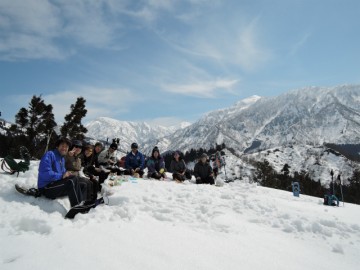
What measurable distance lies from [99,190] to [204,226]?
11.9ft

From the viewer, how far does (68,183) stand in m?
6.57

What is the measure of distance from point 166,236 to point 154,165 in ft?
26.4

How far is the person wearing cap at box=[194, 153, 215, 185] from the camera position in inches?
541

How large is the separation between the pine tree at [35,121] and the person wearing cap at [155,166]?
58.2ft

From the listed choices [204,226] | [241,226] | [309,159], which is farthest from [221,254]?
[309,159]

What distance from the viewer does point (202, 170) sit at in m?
13.9

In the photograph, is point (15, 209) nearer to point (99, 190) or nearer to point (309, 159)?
point (99, 190)

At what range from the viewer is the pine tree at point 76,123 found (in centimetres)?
3063

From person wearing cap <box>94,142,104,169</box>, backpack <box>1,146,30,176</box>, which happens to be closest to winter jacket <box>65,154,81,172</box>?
backpack <box>1,146,30,176</box>

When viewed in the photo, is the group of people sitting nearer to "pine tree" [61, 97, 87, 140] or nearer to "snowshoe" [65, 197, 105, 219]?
"snowshoe" [65, 197, 105, 219]

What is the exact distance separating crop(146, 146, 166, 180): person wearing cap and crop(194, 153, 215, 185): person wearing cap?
1.64 meters

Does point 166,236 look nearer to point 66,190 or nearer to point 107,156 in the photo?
point 66,190

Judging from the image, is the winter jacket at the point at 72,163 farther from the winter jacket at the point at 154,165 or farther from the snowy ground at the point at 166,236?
the winter jacket at the point at 154,165

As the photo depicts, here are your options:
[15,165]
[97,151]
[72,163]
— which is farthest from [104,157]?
[15,165]
